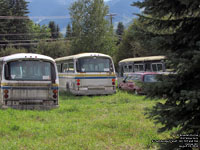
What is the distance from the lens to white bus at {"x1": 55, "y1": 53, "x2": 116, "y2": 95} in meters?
19.9

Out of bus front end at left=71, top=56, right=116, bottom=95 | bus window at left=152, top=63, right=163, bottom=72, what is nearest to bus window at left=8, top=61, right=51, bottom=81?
bus front end at left=71, top=56, right=116, bottom=95

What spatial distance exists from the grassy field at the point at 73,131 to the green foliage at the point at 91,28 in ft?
96.7

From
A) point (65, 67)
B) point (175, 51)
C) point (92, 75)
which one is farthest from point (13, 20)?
point (175, 51)

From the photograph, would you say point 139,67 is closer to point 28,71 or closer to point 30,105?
point 28,71

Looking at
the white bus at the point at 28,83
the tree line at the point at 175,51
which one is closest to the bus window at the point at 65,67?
the white bus at the point at 28,83

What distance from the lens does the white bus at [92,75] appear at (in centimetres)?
1991

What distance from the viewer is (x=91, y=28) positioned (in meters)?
42.5

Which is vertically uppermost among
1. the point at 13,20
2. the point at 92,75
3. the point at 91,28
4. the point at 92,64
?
the point at 13,20

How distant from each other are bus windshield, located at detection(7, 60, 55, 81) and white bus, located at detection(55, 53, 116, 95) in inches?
264

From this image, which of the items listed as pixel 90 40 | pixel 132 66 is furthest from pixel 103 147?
pixel 90 40

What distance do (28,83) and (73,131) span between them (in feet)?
14.5

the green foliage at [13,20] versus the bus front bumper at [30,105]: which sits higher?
the green foliage at [13,20]

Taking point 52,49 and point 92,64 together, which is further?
point 52,49

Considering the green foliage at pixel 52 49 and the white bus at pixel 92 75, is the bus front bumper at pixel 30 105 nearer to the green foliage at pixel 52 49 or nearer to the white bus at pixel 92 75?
the white bus at pixel 92 75
